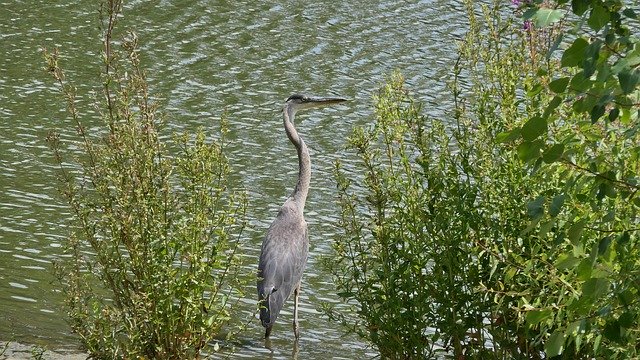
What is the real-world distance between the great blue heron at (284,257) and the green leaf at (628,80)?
5.64m

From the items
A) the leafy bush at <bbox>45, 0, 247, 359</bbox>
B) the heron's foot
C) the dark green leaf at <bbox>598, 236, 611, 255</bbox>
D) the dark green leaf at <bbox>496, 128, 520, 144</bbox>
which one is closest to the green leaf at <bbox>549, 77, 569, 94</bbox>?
the dark green leaf at <bbox>496, 128, 520, 144</bbox>

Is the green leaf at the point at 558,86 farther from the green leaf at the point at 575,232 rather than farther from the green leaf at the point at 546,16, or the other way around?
the green leaf at the point at 575,232

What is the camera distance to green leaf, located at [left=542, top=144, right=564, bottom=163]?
3348mm

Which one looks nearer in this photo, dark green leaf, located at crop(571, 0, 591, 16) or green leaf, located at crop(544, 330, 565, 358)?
dark green leaf, located at crop(571, 0, 591, 16)

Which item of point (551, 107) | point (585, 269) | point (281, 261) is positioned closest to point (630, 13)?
point (551, 107)

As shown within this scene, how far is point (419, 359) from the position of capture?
6.11 m

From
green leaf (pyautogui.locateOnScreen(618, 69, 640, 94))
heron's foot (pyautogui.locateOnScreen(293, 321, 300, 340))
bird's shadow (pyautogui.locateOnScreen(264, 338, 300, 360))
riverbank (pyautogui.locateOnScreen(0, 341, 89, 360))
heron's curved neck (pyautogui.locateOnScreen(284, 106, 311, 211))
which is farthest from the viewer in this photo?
heron's curved neck (pyautogui.locateOnScreen(284, 106, 311, 211))

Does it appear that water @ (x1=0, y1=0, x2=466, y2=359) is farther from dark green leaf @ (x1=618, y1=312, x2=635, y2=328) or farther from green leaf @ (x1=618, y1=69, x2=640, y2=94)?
green leaf @ (x1=618, y1=69, x2=640, y2=94)

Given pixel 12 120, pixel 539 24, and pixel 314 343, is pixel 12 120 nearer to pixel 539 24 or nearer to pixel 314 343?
pixel 314 343

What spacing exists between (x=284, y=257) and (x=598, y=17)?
238 inches

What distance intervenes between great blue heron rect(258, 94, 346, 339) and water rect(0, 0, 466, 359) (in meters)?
0.27

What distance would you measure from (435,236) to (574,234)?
260cm

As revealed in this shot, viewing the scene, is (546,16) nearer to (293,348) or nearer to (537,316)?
(537,316)

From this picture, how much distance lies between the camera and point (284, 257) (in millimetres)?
9031
